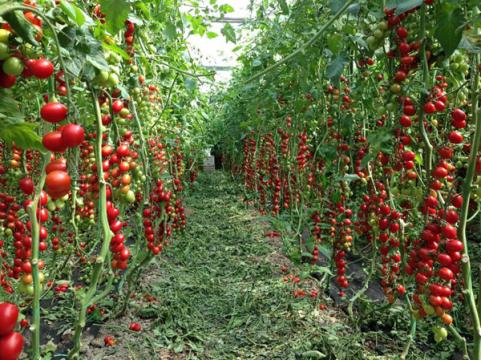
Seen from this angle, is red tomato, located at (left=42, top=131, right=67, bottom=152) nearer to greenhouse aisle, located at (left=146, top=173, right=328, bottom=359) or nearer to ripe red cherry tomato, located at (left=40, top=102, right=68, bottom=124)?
ripe red cherry tomato, located at (left=40, top=102, right=68, bottom=124)

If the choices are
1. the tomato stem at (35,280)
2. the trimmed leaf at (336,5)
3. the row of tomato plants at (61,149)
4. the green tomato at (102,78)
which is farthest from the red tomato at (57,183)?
the trimmed leaf at (336,5)

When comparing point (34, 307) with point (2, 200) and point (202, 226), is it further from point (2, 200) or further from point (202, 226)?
point (202, 226)

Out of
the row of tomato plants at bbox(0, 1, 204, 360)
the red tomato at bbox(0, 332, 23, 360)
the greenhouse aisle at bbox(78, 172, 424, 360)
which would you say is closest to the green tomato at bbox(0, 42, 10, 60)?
the row of tomato plants at bbox(0, 1, 204, 360)

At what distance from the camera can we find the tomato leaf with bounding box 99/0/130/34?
0.74 meters

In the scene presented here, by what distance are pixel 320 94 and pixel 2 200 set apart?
5.28 feet

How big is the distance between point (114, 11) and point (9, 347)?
24.2 inches

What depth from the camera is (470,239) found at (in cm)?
321

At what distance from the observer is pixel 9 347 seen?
49 centimetres

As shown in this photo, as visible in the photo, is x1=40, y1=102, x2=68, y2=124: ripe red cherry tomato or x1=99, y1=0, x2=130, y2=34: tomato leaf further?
x1=99, y1=0, x2=130, y2=34: tomato leaf

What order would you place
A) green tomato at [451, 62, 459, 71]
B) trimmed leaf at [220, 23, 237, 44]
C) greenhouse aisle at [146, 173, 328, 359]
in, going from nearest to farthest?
green tomato at [451, 62, 459, 71] → trimmed leaf at [220, 23, 237, 44] → greenhouse aisle at [146, 173, 328, 359]

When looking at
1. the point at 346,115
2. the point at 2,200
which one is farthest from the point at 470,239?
→ the point at 2,200

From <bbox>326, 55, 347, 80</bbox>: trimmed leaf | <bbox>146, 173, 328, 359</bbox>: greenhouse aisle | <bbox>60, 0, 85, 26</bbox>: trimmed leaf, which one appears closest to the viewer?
<bbox>60, 0, 85, 26</bbox>: trimmed leaf

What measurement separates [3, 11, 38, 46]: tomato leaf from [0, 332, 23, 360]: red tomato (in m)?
0.41

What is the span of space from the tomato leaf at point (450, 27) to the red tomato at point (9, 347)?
963 mm
